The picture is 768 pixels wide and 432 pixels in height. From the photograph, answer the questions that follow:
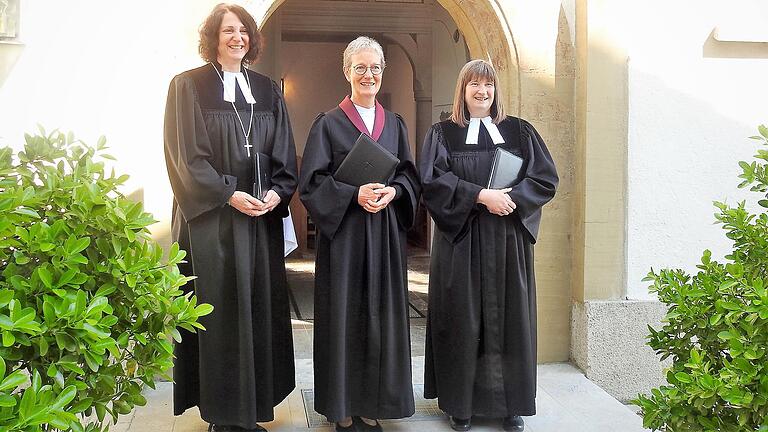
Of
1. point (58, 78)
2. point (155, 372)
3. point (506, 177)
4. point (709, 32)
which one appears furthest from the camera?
point (709, 32)

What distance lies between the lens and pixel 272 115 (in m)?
4.06

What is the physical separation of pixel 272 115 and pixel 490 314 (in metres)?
1.61

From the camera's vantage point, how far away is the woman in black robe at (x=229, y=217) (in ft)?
12.7

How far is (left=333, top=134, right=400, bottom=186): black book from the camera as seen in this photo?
3893 millimetres

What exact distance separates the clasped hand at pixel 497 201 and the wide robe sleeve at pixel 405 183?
357mm

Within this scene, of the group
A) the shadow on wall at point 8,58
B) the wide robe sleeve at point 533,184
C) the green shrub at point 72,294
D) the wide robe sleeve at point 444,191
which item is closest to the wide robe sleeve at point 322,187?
the wide robe sleeve at point 444,191

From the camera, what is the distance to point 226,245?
395 centimetres

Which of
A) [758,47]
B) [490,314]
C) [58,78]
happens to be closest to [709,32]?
[758,47]

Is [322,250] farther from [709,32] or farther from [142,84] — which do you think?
[709,32]

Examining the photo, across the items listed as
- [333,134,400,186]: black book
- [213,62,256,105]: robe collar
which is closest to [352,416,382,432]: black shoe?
[333,134,400,186]: black book

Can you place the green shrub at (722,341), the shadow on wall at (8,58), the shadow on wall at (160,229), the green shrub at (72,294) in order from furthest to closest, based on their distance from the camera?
the shadow on wall at (160,229)
the shadow on wall at (8,58)
the green shrub at (722,341)
the green shrub at (72,294)

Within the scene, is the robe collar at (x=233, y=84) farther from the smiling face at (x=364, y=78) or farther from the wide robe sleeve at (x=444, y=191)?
the wide robe sleeve at (x=444, y=191)

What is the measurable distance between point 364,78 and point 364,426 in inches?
72.1

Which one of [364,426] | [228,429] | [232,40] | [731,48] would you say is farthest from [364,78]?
[731,48]
